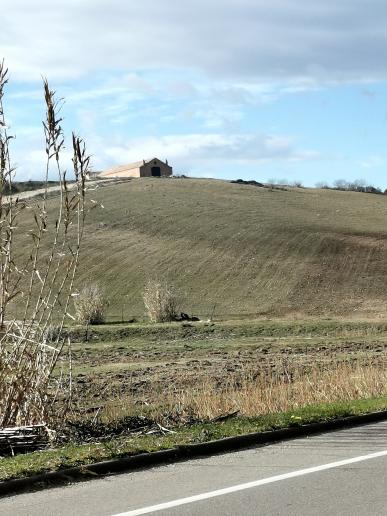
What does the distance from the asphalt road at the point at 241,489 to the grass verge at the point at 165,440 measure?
16.9 inches

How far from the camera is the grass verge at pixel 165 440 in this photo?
892 centimetres

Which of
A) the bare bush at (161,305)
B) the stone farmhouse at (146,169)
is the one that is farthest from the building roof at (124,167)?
the bare bush at (161,305)

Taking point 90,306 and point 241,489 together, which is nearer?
point 241,489

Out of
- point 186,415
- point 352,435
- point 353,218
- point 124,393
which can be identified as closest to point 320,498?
point 352,435

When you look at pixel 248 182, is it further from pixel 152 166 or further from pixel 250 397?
pixel 250 397

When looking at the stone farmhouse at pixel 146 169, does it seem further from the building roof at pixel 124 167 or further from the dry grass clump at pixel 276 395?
the dry grass clump at pixel 276 395

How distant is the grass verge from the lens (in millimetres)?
8922

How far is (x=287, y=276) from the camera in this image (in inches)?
2347

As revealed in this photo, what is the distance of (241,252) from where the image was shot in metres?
66.2

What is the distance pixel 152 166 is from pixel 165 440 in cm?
12448

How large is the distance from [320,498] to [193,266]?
179 ft

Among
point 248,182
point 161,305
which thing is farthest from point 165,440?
point 248,182

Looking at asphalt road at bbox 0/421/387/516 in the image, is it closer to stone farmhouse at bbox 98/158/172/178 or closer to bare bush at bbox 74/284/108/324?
bare bush at bbox 74/284/108/324

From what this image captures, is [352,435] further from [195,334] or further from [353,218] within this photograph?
[353,218]
